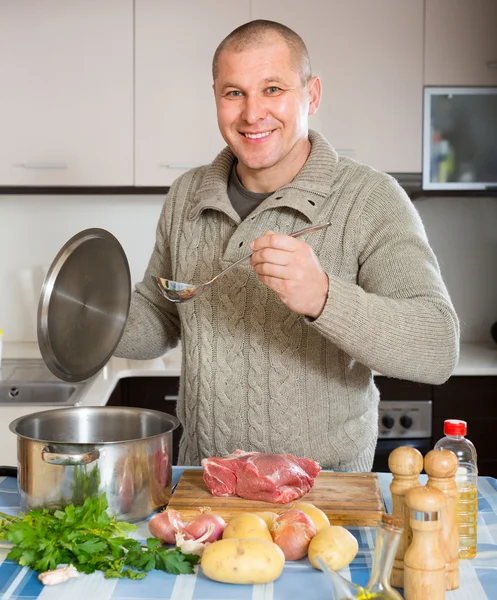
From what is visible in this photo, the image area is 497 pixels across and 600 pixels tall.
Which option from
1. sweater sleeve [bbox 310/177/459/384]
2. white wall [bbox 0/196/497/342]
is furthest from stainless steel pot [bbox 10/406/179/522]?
white wall [bbox 0/196/497/342]

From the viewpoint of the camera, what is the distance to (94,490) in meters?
1.19

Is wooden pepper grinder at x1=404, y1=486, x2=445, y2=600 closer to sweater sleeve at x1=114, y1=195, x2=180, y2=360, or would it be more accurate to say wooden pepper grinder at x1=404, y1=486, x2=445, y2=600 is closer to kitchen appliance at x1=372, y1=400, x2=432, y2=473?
sweater sleeve at x1=114, y1=195, x2=180, y2=360

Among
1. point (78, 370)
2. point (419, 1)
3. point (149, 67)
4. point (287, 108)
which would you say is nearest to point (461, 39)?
point (419, 1)

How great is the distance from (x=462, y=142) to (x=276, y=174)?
145 centimetres

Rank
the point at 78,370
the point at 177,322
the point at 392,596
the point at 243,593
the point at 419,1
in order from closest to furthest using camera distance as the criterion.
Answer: the point at 392,596 → the point at 243,593 → the point at 78,370 → the point at 177,322 → the point at 419,1

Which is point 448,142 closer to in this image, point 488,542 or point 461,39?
point 461,39

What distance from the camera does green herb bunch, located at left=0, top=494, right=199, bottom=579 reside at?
1079 mm

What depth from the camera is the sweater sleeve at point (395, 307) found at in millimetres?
1370

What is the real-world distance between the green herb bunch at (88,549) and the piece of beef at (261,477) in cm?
20

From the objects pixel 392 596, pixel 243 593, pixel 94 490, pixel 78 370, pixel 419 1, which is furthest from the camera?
pixel 419 1

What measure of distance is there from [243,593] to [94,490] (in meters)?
0.28

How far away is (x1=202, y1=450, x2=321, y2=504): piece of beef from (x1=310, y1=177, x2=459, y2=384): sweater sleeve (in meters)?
0.22

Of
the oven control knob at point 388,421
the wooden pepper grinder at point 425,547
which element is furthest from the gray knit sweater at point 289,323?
the oven control knob at point 388,421

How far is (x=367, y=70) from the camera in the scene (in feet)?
9.59
